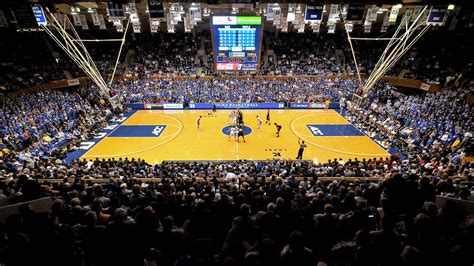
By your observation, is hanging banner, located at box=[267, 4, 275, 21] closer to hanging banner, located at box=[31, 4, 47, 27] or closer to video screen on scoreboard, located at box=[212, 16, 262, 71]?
video screen on scoreboard, located at box=[212, 16, 262, 71]

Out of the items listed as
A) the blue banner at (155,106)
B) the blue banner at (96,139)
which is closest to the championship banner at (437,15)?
the blue banner at (96,139)

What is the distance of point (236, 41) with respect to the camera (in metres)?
30.3

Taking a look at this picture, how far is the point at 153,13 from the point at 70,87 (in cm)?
2465

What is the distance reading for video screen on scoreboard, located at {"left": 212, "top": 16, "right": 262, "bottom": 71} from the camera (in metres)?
28.7

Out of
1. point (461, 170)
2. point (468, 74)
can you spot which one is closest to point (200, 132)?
point (461, 170)

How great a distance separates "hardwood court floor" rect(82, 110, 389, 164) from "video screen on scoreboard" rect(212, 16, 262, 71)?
649 cm

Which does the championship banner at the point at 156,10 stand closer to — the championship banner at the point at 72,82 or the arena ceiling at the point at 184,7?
the arena ceiling at the point at 184,7

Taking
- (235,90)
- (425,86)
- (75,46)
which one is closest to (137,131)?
(75,46)

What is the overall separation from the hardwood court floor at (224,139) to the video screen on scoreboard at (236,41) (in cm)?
649

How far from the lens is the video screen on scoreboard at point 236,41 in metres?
28.7

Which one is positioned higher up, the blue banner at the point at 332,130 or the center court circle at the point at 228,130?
the center court circle at the point at 228,130

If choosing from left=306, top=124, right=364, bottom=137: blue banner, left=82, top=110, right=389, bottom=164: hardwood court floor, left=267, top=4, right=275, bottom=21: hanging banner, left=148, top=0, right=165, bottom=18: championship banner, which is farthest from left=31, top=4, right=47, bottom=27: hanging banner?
left=306, top=124, right=364, bottom=137: blue banner

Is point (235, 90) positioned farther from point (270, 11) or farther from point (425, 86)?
point (425, 86)

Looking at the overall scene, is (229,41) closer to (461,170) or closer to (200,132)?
(200,132)
